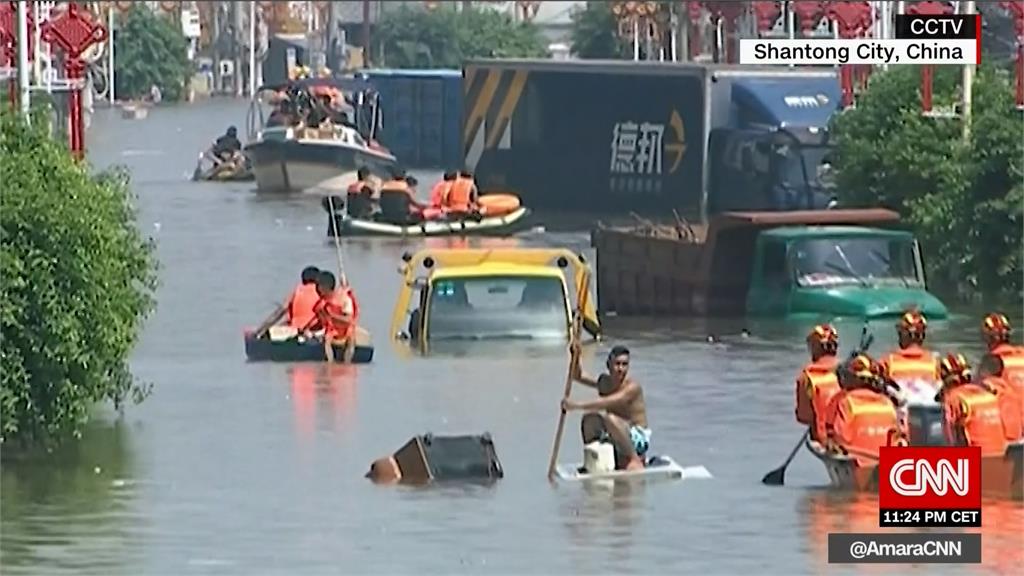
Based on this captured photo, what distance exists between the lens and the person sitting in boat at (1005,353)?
22.0 meters

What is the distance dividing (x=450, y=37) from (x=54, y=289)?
10983 cm

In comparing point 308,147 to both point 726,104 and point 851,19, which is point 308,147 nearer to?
point 726,104

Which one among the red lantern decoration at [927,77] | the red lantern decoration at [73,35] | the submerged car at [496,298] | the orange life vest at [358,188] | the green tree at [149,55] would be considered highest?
the red lantern decoration at [73,35]

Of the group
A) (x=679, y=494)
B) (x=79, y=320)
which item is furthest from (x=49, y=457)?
(x=679, y=494)

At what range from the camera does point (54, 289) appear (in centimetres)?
2264

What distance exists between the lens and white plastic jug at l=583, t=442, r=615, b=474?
22.4 meters

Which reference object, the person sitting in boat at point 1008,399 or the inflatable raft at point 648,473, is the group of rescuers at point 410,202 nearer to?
the inflatable raft at point 648,473

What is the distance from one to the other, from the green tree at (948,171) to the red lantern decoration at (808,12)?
13.4ft

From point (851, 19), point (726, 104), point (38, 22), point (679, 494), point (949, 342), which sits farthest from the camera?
point (726, 104)

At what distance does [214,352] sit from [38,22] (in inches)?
184

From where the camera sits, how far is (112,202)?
79.2 ft

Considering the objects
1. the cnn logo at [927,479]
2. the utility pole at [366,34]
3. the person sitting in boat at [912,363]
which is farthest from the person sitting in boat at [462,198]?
the utility pole at [366,34]

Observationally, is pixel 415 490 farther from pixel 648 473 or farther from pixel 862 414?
pixel 862 414

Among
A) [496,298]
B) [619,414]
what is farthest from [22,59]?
[496,298]
